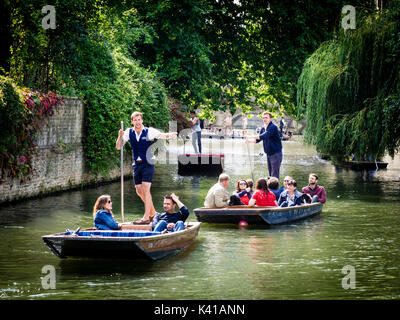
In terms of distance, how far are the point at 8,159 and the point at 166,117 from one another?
888 cm

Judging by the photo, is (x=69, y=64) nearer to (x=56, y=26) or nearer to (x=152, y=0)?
(x=56, y=26)

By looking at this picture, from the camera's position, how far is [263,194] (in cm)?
1391

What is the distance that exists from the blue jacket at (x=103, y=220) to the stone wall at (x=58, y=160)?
5.80m

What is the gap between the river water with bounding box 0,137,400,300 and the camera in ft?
28.4

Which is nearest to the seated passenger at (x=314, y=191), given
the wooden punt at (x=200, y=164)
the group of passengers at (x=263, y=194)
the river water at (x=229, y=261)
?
the group of passengers at (x=263, y=194)

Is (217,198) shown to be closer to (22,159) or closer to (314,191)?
(314,191)

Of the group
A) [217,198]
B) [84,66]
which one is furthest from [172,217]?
[84,66]

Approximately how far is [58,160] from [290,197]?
20.8 ft

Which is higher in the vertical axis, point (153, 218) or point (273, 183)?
point (273, 183)

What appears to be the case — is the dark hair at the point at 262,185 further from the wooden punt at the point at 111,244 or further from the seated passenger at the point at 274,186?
the wooden punt at the point at 111,244

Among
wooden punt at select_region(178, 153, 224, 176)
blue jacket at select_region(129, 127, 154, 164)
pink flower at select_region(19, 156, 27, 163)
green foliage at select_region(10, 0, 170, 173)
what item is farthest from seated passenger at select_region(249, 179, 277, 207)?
wooden punt at select_region(178, 153, 224, 176)

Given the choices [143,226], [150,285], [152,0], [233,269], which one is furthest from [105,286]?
[152,0]

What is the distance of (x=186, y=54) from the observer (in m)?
27.0

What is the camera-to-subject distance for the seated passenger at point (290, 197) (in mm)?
14562
